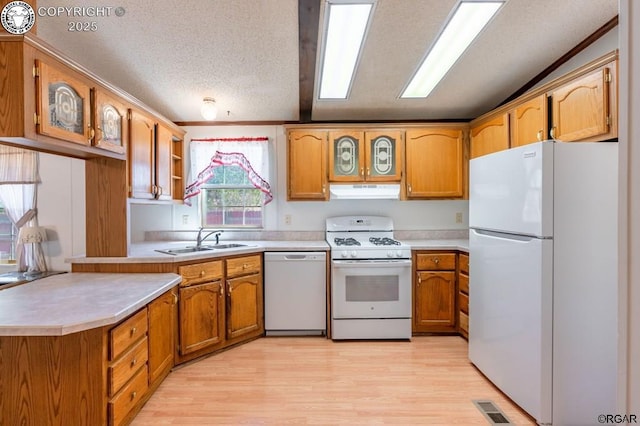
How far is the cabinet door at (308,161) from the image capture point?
3.47 m

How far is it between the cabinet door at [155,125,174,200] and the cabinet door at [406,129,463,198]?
2367mm

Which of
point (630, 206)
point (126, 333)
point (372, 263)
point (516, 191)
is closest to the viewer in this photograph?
point (630, 206)

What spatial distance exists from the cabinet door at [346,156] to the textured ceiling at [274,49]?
11.6 inches

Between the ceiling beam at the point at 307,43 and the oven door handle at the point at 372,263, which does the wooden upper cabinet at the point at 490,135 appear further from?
the ceiling beam at the point at 307,43

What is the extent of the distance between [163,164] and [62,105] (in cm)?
122

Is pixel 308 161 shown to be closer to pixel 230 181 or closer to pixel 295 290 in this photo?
pixel 230 181

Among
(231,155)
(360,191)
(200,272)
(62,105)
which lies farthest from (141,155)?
(360,191)

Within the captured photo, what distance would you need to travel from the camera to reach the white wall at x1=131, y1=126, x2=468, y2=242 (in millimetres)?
3711

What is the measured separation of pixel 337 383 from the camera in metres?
2.37

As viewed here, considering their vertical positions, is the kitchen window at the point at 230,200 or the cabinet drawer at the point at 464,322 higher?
the kitchen window at the point at 230,200

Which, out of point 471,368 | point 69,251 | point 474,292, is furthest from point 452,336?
point 69,251

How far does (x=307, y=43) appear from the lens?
7.70ft

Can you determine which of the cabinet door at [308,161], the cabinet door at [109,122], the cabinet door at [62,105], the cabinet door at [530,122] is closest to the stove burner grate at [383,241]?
the cabinet door at [308,161]

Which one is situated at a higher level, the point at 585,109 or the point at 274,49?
the point at 274,49
